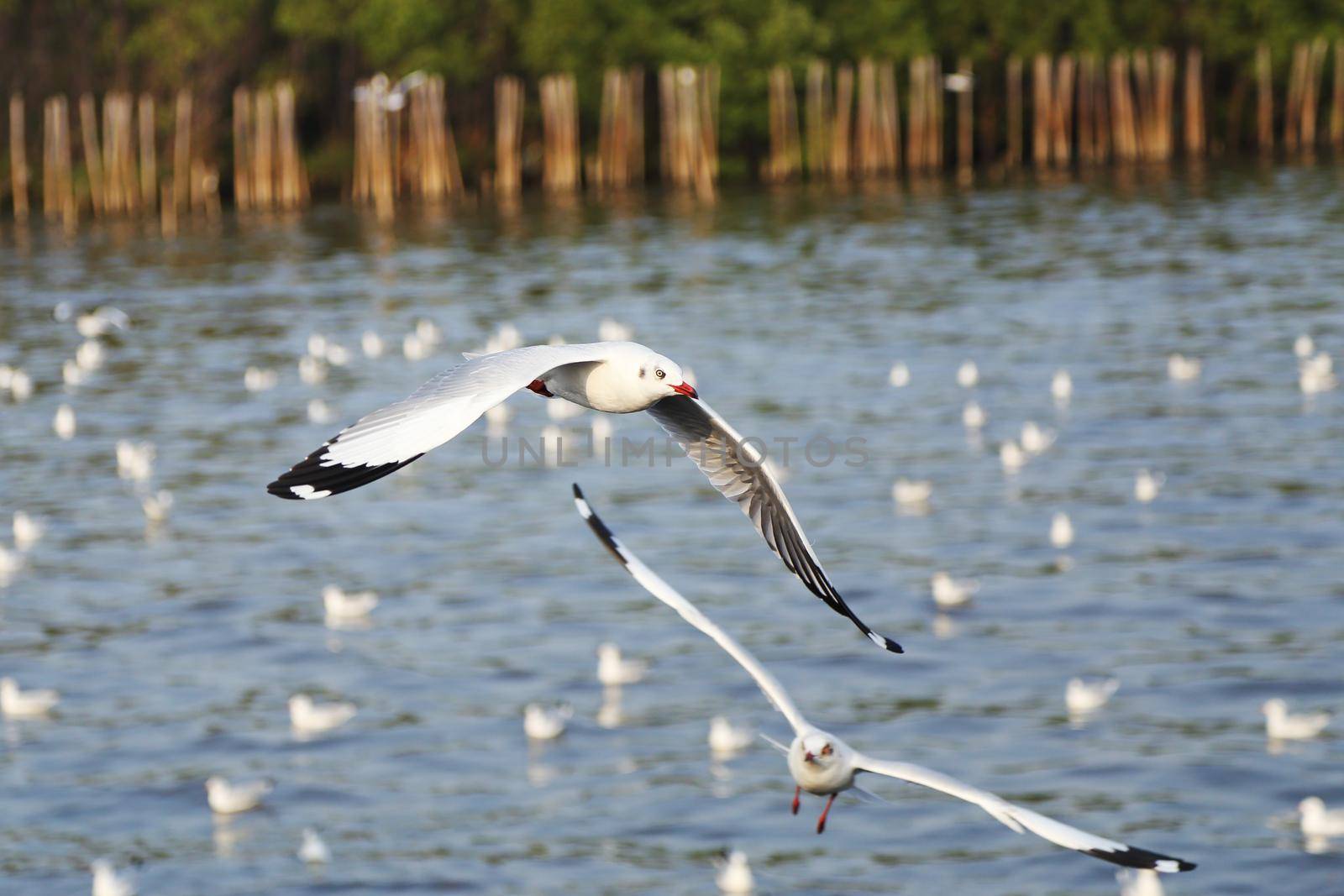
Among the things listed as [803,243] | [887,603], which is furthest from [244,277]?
[887,603]

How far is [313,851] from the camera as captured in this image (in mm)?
12742

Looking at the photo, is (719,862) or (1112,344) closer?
(719,862)

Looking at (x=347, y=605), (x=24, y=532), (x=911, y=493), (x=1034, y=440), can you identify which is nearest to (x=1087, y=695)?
(x=911, y=493)

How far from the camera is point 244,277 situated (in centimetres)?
4347

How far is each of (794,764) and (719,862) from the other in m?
2.92

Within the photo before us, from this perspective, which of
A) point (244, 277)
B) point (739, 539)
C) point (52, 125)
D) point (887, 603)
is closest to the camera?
point (887, 603)

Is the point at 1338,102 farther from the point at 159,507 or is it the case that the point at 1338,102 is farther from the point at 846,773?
the point at 846,773

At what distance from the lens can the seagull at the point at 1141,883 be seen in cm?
1112

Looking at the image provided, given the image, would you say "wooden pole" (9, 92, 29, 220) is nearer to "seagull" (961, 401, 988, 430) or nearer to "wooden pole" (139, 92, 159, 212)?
"wooden pole" (139, 92, 159, 212)

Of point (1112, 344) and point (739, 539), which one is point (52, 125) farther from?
point (739, 539)

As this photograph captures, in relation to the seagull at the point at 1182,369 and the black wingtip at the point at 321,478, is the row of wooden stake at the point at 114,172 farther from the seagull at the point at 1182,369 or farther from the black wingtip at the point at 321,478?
the black wingtip at the point at 321,478

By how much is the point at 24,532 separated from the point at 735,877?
1175 centimetres

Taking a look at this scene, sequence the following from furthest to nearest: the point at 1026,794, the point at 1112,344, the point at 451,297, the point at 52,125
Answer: the point at 52,125
the point at 451,297
the point at 1112,344
the point at 1026,794

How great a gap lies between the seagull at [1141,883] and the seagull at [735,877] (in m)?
2.19
